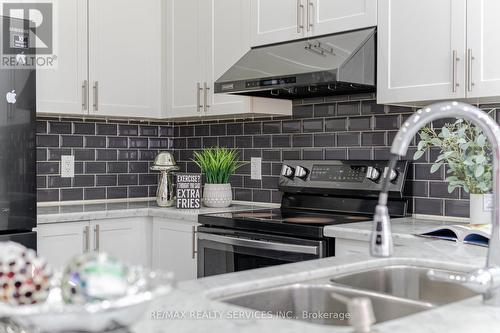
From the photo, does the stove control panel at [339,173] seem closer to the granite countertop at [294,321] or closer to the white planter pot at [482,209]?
the white planter pot at [482,209]

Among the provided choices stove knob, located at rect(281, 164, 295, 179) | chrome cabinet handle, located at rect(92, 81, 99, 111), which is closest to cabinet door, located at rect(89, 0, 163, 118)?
chrome cabinet handle, located at rect(92, 81, 99, 111)

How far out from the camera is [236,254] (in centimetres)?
295

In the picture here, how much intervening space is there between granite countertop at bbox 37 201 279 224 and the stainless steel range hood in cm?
70

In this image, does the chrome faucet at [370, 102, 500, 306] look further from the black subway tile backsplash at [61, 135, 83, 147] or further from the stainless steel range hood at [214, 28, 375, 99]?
the black subway tile backsplash at [61, 135, 83, 147]

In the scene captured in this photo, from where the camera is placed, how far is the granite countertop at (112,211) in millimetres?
3229

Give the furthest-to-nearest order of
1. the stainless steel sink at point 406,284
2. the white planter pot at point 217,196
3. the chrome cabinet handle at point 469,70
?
the white planter pot at point 217,196
the chrome cabinet handle at point 469,70
the stainless steel sink at point 406,284

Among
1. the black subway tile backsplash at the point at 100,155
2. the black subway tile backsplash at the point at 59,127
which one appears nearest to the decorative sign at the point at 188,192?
the black subway tile backsplash at the point at 100,155

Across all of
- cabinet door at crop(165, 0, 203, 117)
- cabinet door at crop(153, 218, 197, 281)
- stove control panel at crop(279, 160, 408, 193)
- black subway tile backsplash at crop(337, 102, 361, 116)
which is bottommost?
cabinet door at crop(153, 218, 197, 281)

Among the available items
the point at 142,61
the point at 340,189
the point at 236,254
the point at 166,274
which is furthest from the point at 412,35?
the point at 166,274

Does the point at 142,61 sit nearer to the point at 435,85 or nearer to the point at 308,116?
the point at 308,116

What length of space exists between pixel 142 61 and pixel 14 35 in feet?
3.28

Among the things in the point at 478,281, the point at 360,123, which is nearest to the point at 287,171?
the point at 360,123

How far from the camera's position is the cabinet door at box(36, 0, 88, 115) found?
3.44 metres

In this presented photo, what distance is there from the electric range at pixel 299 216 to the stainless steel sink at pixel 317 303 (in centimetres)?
109
